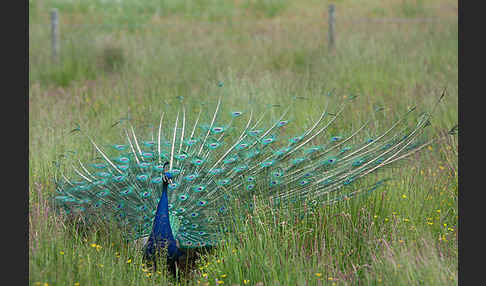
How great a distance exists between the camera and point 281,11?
64.7ft

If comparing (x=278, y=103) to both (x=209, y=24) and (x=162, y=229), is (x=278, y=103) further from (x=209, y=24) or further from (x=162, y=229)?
(x=209, y=24)

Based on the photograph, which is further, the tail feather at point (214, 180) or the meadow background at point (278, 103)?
the tail feather at point (214, 180)

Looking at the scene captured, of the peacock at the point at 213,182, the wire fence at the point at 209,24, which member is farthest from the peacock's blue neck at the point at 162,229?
the wire fence at the point at 209,24

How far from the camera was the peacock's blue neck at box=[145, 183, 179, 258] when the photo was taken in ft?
13.2

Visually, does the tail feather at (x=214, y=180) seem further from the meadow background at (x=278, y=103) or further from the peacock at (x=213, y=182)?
the meadow background at (x=278, y=103)

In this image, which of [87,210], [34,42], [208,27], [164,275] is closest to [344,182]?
[164,275]

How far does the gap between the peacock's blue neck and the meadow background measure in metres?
0.17

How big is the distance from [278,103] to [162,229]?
10.3 feet

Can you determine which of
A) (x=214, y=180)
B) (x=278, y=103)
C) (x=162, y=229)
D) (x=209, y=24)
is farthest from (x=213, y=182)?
(x=209, y=24)

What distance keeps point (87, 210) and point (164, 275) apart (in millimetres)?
769

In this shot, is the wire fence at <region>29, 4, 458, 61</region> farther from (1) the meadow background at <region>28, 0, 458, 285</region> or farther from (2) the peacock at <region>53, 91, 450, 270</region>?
(2) the peacock at <region>53, 91, 450, 270</region>

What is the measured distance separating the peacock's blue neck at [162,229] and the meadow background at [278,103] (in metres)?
0.17

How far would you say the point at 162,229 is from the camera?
13.2 feet

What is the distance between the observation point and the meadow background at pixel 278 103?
373 cm
